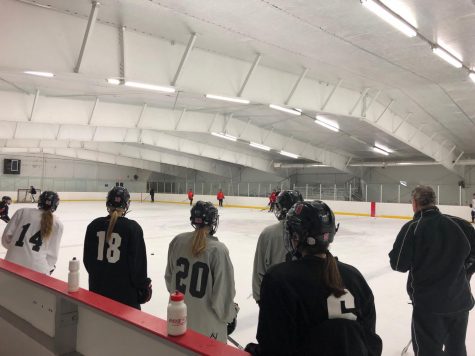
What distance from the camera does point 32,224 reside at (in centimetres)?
383

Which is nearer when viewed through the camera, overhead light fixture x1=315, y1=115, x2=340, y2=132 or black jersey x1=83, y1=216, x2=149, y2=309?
black jersey x1=83, y1=216, x2=149, y2=309

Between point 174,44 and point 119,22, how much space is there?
4.48 ft

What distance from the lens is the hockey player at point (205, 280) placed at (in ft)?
8.65

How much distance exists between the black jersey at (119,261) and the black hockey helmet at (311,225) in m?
1.75

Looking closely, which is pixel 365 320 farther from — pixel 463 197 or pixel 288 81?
pixel 463 197

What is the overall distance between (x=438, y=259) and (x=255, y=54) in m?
7.38

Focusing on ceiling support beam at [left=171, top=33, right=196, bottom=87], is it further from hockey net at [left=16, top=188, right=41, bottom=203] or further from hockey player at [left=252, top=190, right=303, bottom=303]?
hockey net at [left=16, top=188, right=41, bottom=203]

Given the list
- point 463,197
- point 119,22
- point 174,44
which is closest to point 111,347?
point 119,22

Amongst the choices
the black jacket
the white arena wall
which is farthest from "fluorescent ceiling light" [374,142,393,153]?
the black jacket

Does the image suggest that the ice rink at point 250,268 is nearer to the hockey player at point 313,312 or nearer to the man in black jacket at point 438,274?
the man in black jacket at point 438,274

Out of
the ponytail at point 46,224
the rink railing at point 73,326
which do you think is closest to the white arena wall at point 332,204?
the ponytail at point 46,224

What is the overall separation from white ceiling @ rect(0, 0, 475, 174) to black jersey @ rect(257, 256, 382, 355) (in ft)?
19.6

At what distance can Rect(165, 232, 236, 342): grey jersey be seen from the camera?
→ 2.64 meters

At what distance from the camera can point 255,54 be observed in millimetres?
9055
